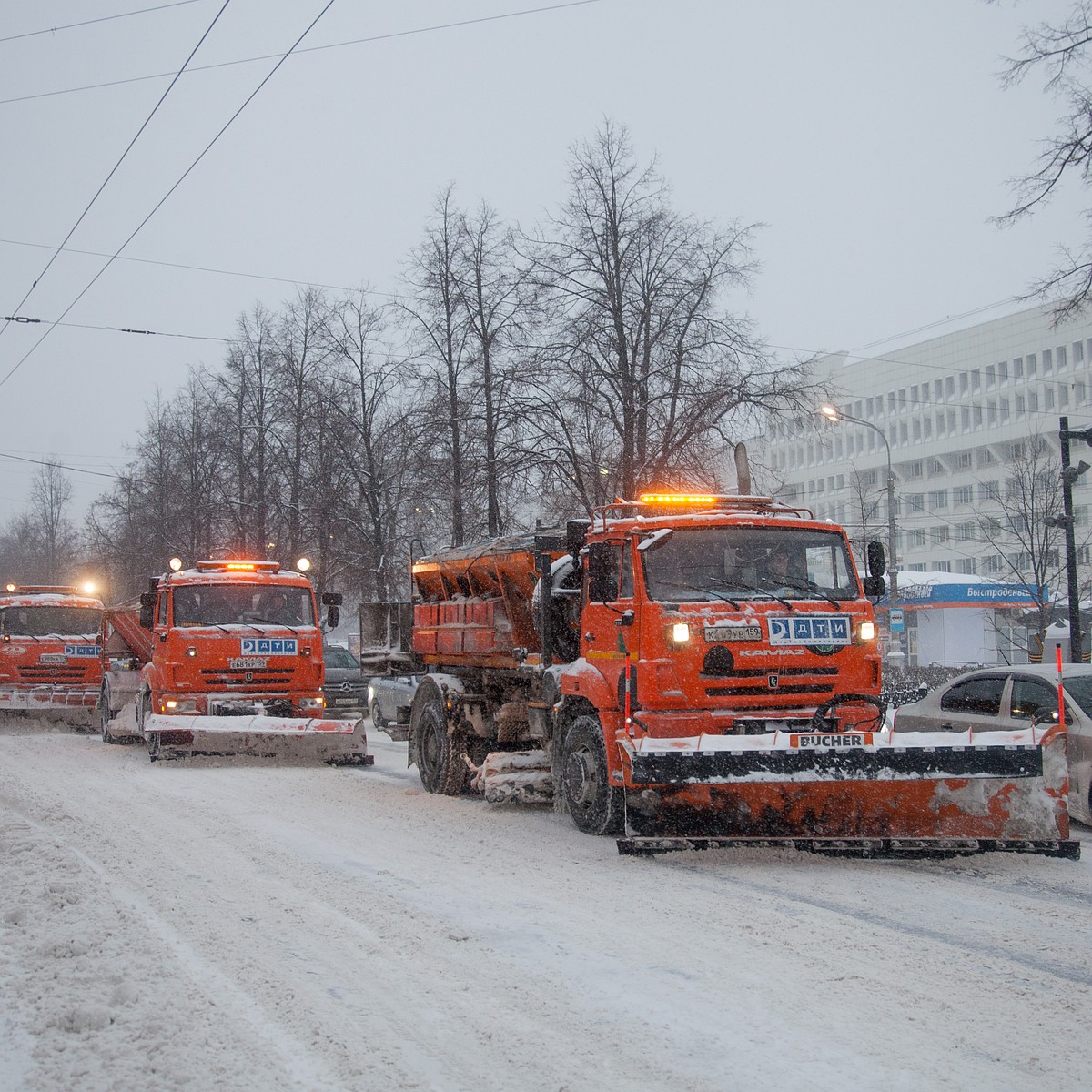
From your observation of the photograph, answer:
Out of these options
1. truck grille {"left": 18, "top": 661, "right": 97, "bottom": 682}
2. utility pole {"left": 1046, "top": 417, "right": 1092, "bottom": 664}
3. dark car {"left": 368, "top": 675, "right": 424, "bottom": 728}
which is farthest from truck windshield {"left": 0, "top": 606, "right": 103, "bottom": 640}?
utility pole {"left": 1046, "top": 417, "right": 1092, "bottom": 664}

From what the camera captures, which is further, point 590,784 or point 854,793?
point 590,784

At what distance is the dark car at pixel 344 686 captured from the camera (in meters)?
24.5

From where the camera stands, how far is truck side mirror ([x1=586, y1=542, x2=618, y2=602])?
9.08 m

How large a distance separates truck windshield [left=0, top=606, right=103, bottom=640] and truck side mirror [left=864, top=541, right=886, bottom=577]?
1850 centimetres

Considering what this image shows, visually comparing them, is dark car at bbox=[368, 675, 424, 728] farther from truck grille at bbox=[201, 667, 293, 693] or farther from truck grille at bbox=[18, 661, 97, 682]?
truck grille at bbox=[18, 661, 97, 682]

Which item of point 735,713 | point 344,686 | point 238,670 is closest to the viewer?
point 735,713

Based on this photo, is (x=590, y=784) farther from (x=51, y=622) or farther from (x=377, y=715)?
(x=51, y=622)

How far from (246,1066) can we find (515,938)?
2.02m

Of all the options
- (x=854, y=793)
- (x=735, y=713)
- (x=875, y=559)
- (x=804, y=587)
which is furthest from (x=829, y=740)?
(x=875, y=559)

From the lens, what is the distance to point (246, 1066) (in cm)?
425

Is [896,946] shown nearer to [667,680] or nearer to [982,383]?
[667,680]

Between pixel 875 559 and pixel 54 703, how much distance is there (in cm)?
1837

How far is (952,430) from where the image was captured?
75.2 meters

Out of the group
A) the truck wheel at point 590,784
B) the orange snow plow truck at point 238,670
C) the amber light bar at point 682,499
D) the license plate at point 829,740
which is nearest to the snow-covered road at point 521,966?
the truck wheel at point 590,784
